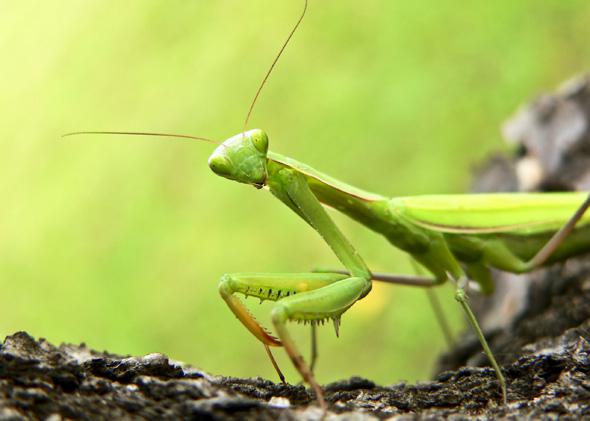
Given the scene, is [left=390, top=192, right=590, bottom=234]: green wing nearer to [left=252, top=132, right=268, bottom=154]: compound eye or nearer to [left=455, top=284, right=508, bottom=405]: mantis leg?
[left=455, top=284, right=508, bottom=405]: mantis leg

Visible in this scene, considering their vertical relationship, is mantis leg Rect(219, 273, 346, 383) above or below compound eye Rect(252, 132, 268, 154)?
below

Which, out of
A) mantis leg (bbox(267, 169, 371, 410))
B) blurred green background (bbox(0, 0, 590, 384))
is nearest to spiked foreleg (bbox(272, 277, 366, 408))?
mantis leg (bbox(267, 169, 371, 410))

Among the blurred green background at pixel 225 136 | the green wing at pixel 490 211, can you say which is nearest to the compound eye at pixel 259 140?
the green wing at pixel 490 211

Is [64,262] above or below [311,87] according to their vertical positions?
below

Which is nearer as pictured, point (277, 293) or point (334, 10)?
point (277, 293)

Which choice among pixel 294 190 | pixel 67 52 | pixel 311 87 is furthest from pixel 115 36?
pixel 294 190

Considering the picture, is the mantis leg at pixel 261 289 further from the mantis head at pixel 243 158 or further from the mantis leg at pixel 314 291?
the mantis head at pixel 243 158

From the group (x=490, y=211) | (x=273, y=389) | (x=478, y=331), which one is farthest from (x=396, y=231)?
(x=273, y=389)

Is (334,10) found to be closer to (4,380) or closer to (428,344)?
(428,344)

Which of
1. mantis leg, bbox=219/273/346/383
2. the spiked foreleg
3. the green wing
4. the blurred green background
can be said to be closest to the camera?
the spiked foreleg
